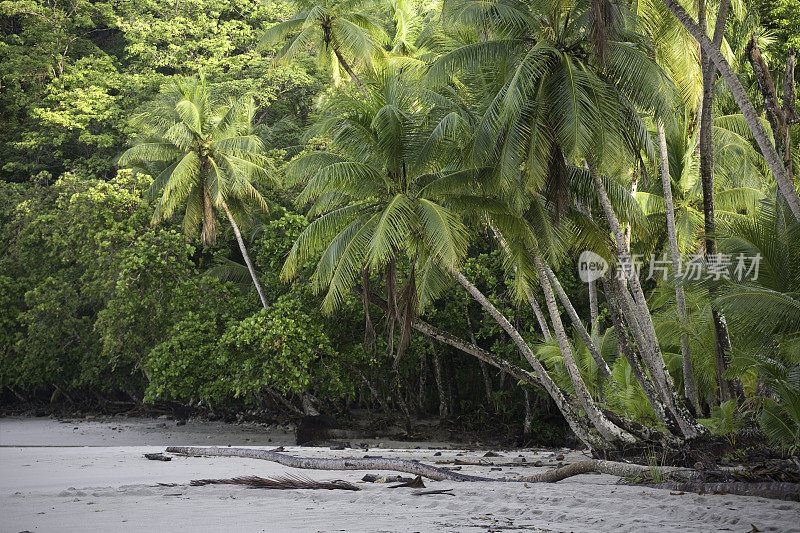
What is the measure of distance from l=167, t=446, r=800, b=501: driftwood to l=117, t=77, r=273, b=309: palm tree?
34.3 feet

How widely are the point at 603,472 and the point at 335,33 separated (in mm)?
12624

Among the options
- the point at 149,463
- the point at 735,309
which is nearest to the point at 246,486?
the point at 149,463

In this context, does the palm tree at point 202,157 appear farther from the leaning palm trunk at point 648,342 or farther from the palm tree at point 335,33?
the leaning palm trunk at point 648,342

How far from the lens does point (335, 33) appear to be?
1659 cm

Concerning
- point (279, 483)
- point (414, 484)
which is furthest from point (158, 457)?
point (414, 484)

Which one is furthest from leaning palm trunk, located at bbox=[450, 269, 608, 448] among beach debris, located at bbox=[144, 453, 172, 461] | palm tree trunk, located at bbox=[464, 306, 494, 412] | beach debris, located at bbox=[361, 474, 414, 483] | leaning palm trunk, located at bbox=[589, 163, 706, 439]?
palm tree trunk, located at bbox=[464, 306, 494, 412]

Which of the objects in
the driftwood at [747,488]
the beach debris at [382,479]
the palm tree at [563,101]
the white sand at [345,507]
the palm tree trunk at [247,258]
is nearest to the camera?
the white sand at [345,507]

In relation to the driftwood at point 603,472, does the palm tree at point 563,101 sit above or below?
above

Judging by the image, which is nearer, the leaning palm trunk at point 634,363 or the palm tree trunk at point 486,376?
the leaning palm trunk at point 634,363

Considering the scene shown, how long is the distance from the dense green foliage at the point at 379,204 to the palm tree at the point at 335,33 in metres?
0.07

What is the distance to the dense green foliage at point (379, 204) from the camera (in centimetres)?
979

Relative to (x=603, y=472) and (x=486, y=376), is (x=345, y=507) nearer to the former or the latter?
(x=603, y=472)

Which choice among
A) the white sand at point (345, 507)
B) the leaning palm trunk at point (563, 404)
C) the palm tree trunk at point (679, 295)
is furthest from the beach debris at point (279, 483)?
the palm tree trunk at point (679, 295)

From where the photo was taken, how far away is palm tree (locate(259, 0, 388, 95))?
53.2 ft
